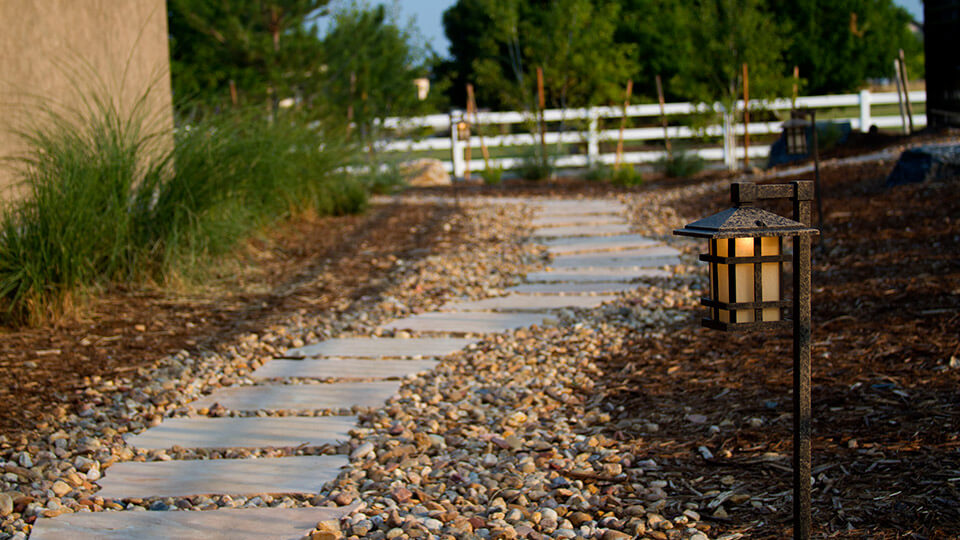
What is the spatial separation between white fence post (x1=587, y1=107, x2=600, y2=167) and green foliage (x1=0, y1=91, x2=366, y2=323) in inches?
333

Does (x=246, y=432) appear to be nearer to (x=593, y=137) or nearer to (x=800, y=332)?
(x=800, y=332)

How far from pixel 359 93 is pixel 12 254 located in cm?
1029

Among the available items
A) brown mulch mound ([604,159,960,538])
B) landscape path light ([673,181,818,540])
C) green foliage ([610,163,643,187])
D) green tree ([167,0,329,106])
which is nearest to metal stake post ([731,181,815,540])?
landscape path light ([673,181,818,540])

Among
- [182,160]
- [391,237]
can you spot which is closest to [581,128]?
[391,237]

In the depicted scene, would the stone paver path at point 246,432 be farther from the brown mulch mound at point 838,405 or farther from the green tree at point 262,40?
the green tree at point 262,40

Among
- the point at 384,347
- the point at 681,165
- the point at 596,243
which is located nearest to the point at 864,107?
the point at 681,165

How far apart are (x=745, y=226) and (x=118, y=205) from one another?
145 inches

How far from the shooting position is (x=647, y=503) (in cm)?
226

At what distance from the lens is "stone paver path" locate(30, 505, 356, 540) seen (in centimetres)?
210

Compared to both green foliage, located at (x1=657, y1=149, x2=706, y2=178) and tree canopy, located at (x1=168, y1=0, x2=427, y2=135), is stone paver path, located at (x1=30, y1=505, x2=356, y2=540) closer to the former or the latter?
green foliage, located at (x1=657, y1=149, x2=706, y2=178)

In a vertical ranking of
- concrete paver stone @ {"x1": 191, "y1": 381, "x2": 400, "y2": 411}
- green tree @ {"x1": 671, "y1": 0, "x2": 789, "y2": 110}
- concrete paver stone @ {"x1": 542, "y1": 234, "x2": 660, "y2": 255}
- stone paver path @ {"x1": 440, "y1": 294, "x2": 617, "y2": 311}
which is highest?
green tree @ {"x1": 671, "y1": 0, "x2": 789, "y2": 110}

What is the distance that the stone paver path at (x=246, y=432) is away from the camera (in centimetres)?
276

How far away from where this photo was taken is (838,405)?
2689 millimetres

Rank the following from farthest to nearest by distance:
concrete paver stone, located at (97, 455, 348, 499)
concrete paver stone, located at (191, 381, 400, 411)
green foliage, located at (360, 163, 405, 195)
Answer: green foliage, located at (360, 163, 405, 195) < concrete paver stone, located at (191, 381, 400, 411) < concrete paver stone, located at (97, 455, 348, 499)
